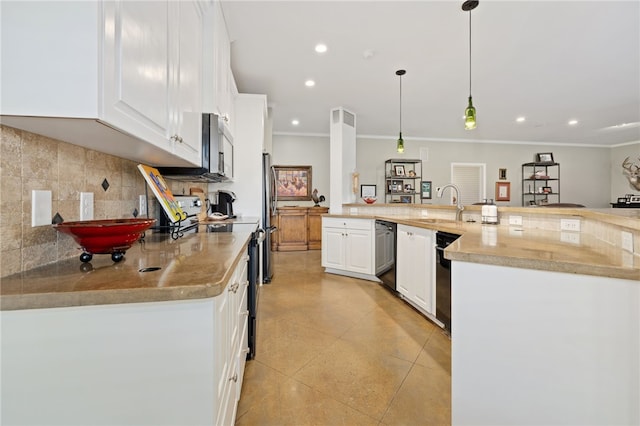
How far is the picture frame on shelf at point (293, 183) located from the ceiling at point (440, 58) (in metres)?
1.43

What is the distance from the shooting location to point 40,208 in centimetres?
89

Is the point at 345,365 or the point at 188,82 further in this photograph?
the point at 345,365

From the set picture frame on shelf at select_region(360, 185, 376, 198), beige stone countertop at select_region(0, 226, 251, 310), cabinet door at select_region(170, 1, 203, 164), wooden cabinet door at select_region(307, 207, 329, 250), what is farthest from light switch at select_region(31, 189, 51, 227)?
picture frame on shelf at select_region(360, 185, 376, 198)

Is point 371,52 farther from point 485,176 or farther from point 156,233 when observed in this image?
point 485,176

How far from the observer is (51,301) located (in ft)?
2.08

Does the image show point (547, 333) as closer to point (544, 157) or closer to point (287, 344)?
point (287, 344)

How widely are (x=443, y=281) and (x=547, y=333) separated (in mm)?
1137

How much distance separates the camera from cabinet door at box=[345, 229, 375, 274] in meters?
3.46

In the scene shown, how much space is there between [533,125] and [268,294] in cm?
634

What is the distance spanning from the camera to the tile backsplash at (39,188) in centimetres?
78

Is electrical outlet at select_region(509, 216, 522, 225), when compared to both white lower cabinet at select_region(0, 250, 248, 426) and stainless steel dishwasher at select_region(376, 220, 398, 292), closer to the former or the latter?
stainless steel dishwasher at select_region(376, 220, 398, 292)

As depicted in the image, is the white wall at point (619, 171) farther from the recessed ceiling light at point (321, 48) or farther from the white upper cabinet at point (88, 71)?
the white upper cabinet at point (88, 71)

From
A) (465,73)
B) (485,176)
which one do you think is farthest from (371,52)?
(485,176)

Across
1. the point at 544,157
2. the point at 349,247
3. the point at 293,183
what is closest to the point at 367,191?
the point at 293,183
